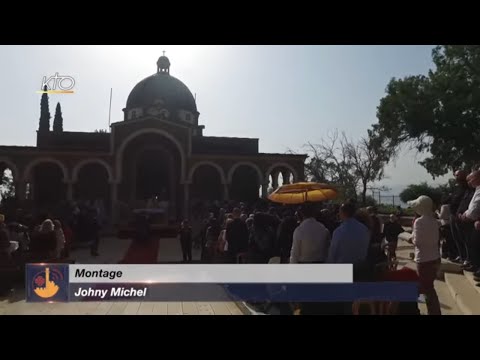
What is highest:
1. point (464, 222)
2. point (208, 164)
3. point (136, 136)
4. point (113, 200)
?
point (136, 136)

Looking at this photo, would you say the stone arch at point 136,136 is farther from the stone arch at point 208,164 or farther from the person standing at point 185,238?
the person standing at point 185,238

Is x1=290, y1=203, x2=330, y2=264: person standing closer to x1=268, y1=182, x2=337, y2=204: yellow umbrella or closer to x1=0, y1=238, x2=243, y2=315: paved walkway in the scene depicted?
x1=0, y1=238, x2=243, y2=315: paved walkway

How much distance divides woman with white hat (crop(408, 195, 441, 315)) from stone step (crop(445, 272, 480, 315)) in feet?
1.82

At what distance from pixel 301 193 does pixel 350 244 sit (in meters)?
2.64

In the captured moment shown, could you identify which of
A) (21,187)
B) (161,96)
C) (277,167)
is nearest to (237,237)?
(21,187)

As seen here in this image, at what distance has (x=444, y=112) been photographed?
1158 centimetres

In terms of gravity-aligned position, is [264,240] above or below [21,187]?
below

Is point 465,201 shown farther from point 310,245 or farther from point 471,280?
point 310,245

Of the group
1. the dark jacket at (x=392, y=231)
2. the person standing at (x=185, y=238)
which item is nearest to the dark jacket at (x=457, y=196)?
the dark jacket at (x=392, y=231)
